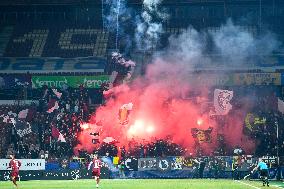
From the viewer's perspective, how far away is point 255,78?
1933 inches

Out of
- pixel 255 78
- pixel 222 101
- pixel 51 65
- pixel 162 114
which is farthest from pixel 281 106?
pixel 51 65

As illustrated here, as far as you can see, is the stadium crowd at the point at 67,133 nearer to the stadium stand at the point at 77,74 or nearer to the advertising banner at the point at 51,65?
the stadium stand at the point at 77,74

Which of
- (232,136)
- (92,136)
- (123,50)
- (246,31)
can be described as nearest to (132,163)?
(92,136)

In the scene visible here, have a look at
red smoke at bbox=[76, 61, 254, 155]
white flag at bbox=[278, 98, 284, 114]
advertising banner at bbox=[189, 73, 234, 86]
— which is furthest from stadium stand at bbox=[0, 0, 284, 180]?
red smoke at bbox=[76, 61, 254, 155]

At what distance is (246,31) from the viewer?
2099 inches

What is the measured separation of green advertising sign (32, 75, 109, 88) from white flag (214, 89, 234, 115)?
387 inches

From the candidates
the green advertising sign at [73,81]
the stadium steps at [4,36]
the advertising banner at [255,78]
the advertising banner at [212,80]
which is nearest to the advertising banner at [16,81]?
the green advertising sign at [73,81]

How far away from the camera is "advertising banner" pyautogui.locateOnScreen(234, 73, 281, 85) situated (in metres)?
48.8

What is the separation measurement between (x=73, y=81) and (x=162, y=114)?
8442 millimetres

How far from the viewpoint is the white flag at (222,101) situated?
1890 inches

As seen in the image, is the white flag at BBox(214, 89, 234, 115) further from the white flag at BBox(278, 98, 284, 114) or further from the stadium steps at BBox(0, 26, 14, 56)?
the stadium steps at BBox(0, 26, 14, 56)

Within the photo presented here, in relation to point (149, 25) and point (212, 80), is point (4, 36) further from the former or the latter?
point (212, 80)

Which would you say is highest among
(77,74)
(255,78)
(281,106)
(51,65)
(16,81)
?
(51,65)

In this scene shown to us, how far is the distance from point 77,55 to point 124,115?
8.76m
